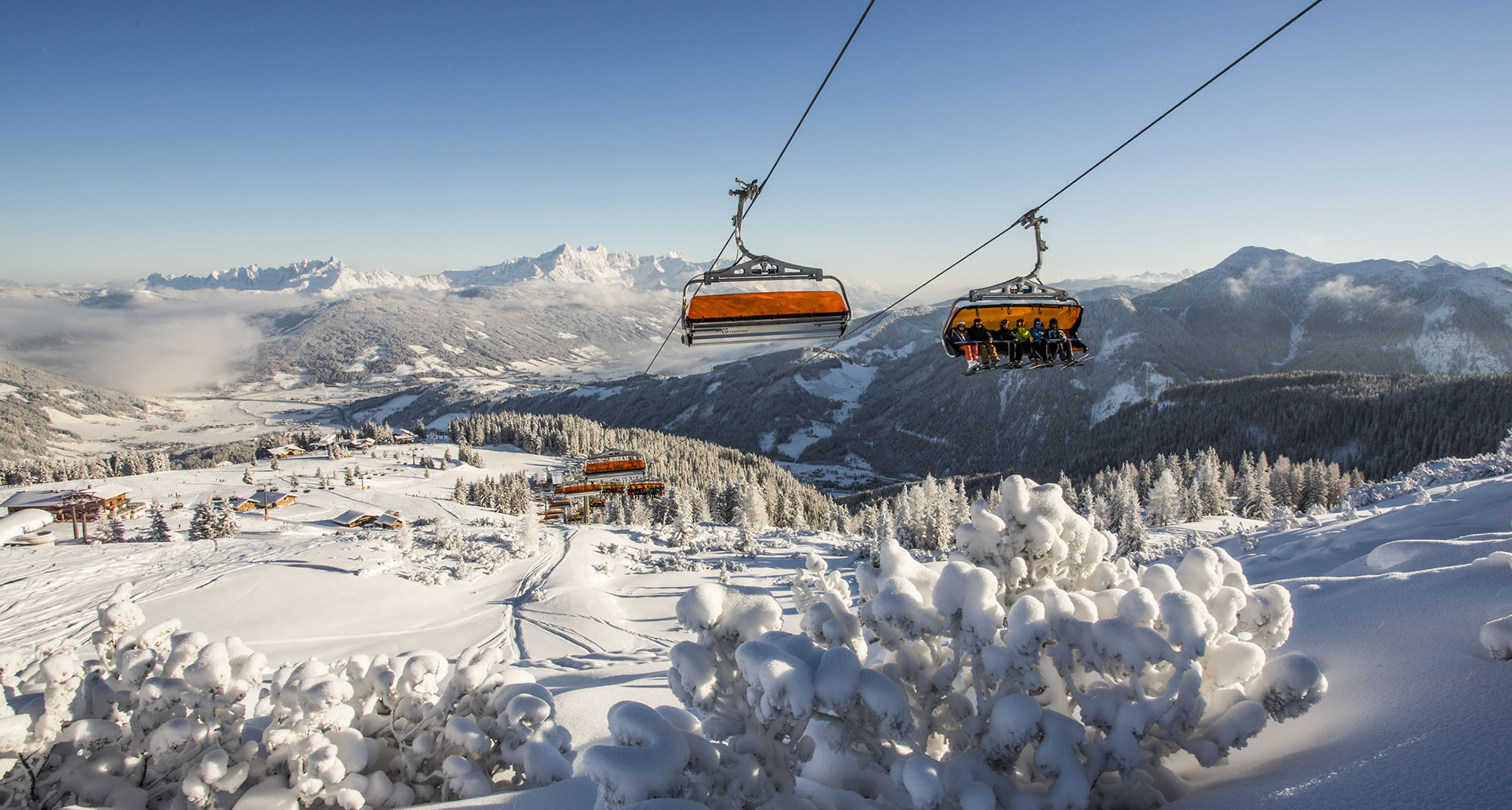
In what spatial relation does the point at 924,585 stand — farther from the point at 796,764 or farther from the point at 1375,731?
the point at 1375,731

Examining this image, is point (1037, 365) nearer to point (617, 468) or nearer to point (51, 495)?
point (617, 468)

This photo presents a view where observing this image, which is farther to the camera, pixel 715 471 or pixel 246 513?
pixel 715 471

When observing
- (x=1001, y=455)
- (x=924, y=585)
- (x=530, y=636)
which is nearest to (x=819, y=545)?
(x=530, y=636)

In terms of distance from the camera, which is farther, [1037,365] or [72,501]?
[72,501]

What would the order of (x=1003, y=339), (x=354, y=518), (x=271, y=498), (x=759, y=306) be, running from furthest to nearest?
(x=271, y=498) < (x=354, y=518) < (x=1003, y=339) < (x=759, y=306)

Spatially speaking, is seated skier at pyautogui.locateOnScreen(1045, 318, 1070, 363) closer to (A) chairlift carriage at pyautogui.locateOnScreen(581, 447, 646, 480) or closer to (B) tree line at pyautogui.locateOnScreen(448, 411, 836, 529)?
(A) chairlift carriage at pyautogui.locateOnScreen(581, 447, 646, 480)

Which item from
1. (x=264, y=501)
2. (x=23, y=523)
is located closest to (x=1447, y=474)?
(x=23, y=523)
